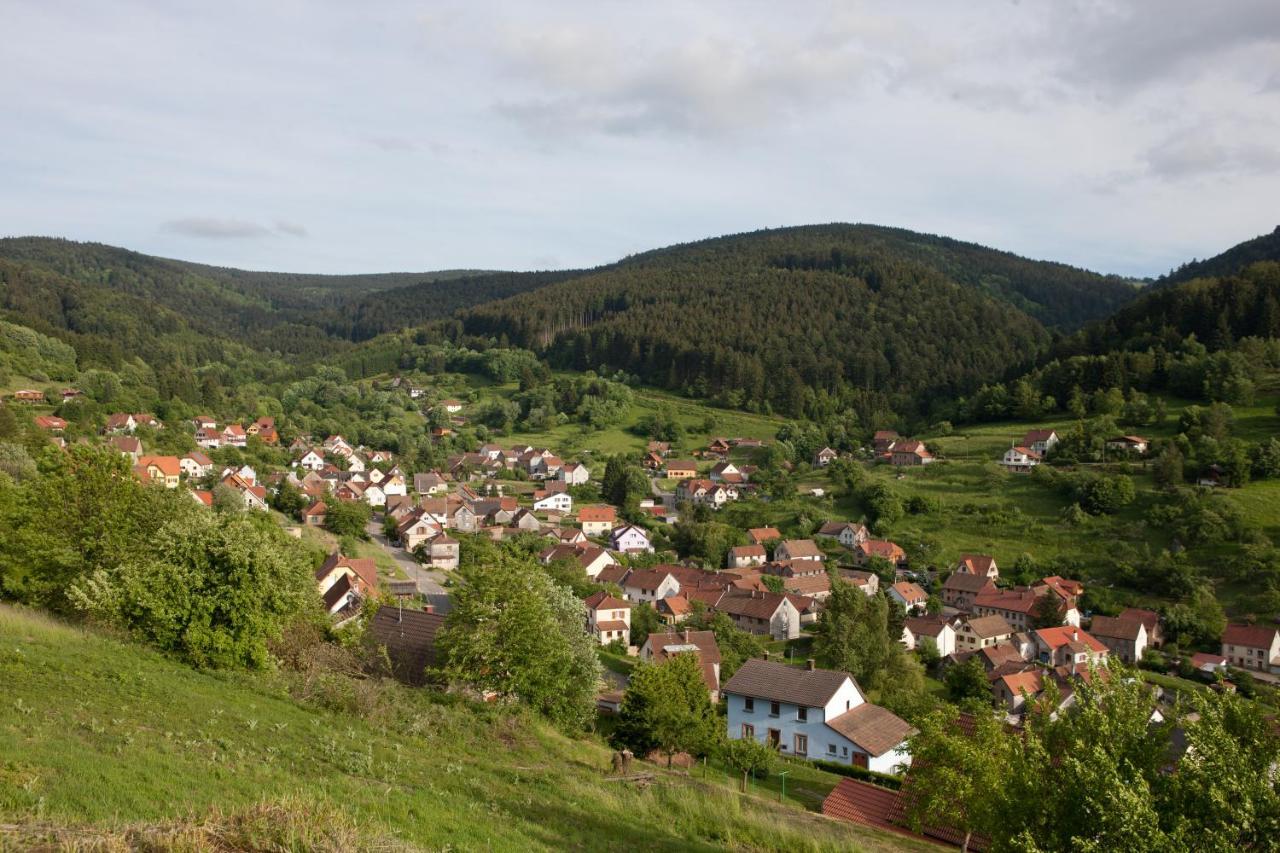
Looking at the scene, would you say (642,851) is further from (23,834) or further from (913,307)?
(913,307)

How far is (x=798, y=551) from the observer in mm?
55188

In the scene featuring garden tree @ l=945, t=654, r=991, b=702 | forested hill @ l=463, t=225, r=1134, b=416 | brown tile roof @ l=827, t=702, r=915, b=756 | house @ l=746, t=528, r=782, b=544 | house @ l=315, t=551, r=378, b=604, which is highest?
forested hill @ l=463, t=225, r=1134, b=416

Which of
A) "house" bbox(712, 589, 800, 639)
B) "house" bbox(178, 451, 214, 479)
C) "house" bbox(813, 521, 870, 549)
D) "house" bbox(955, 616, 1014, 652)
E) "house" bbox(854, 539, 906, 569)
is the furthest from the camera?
"house" bbox(178, 451, 214, 479)

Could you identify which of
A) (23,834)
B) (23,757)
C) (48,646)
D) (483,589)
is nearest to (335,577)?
(483,589)

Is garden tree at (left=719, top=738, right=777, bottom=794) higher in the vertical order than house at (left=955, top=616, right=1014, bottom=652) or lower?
higher

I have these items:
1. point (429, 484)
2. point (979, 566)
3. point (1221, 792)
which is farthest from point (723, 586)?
point (1221, 792)

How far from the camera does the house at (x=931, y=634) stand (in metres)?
41.6

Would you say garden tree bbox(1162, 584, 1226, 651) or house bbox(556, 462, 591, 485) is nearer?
garden tree bbox(1162, 584, 1226, 651)

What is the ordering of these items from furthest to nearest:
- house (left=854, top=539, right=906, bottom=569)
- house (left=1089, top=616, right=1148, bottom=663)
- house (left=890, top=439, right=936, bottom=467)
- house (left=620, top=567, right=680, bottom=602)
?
house (left=890, top=439, right=936, bottom=467) < house (left=854, top=539, right=906, bottom=569) < house (left=620, top=567, right=680, bottom=602) < house (left=1089, top=616, right=1148, bottom=663)

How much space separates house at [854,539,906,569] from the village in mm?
139

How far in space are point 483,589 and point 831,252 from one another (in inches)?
6264

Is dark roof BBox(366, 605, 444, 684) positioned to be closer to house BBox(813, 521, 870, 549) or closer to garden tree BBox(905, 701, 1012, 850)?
garden tree BBox(905, 701, 1012, 850)

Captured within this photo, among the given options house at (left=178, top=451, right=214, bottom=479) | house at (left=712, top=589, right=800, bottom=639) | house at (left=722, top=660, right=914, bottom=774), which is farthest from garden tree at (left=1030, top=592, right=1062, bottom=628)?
house at (left=178, top=451, right=214, bottom=479)

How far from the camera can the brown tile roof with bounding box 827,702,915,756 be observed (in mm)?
23734
